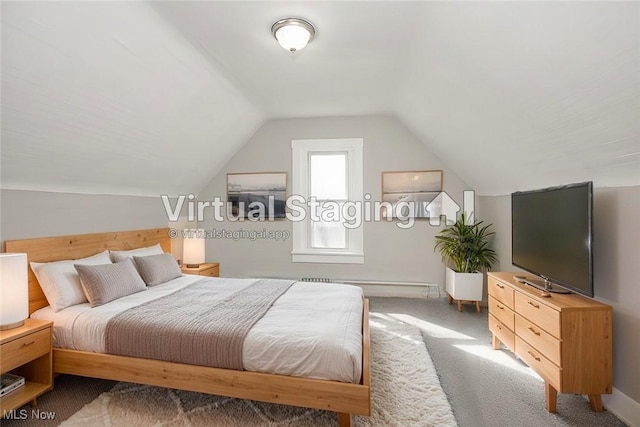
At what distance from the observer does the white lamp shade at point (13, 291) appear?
188 centimetres

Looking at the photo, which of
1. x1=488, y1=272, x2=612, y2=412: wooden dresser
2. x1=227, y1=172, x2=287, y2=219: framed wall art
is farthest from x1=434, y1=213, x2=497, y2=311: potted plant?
x1=227, y1=172, x2=287, y2=219: framed wall art

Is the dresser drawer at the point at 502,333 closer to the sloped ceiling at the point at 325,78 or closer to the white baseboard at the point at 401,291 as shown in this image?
the sloped ceiling at the point at 325,78

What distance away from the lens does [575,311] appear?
179 centimetres

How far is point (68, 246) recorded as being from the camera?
2.71 meters

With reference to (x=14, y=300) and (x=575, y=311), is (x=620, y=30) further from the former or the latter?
(x=14, y=300)

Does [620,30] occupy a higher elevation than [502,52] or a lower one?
lower

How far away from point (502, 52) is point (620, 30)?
23.5 inches

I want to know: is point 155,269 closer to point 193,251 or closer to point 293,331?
point 193,251

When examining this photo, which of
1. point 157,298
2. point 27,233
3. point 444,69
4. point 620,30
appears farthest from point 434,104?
point 27,233

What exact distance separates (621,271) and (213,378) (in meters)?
2.71

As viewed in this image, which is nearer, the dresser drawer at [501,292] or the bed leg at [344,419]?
the bed leg at [344,419]

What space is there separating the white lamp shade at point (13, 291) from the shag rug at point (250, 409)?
0.76m

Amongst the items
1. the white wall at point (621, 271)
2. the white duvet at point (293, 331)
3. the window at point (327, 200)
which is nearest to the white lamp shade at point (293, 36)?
the white duvet at point (293, 331)

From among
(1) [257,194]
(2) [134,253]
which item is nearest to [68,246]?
(2) [134,253]
